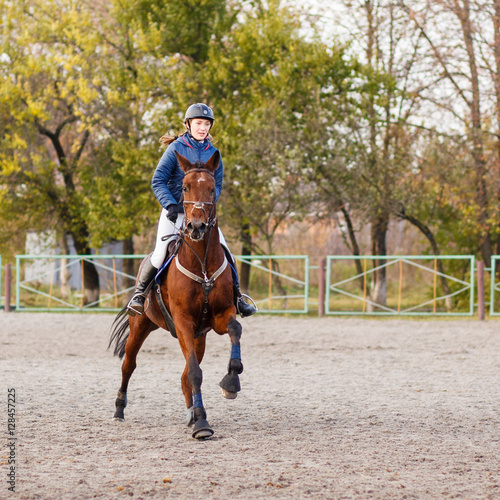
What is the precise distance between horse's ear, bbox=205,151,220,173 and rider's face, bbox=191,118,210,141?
1.13 feet

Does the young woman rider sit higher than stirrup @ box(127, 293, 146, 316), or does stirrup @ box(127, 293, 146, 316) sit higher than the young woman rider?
the young woman rider

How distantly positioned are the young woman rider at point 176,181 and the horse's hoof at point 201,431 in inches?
45.9

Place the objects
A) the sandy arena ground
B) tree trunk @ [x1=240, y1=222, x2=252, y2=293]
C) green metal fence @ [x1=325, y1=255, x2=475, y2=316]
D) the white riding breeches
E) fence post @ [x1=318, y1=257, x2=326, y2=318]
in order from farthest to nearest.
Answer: tree trunk @ [x1=240, y1=222, x2=252, y2=293]
green metal fence @ [x1=325, y1=255, x2=475, y2=316]
fence post @ [x1=318, y1=257, x2=326, y2=318]
the white riding breeches
the sandy arena ground

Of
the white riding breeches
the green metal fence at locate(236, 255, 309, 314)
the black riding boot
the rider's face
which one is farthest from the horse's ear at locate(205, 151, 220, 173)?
the green metal fence at locate(236, 255, 309, 314)

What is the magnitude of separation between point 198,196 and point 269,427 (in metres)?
2.20

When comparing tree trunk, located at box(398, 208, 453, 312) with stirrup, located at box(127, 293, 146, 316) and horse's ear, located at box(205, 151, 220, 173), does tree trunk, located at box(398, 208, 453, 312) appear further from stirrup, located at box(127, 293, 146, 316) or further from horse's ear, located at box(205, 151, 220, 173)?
horse's ear, located at box(205, 151, 220, 173)

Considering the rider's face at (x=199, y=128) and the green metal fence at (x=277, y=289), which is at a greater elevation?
the rider's face at (x=199, y=128)

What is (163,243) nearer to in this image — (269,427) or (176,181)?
(176,181)

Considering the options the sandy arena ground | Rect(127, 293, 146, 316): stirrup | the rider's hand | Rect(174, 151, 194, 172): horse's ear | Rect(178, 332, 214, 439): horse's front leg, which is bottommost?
the sandy arena ground

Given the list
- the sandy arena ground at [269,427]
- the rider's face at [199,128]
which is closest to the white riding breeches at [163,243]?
the rider's face at [199,128]

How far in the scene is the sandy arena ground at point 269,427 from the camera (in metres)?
4.61

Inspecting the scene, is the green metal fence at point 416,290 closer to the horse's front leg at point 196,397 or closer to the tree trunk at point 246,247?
the tree trunk at point 246,247

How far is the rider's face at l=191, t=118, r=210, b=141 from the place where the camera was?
6.57 metres

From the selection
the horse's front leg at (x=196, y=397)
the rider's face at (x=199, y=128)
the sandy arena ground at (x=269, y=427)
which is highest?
the rider's face at (x=199, y=128)
